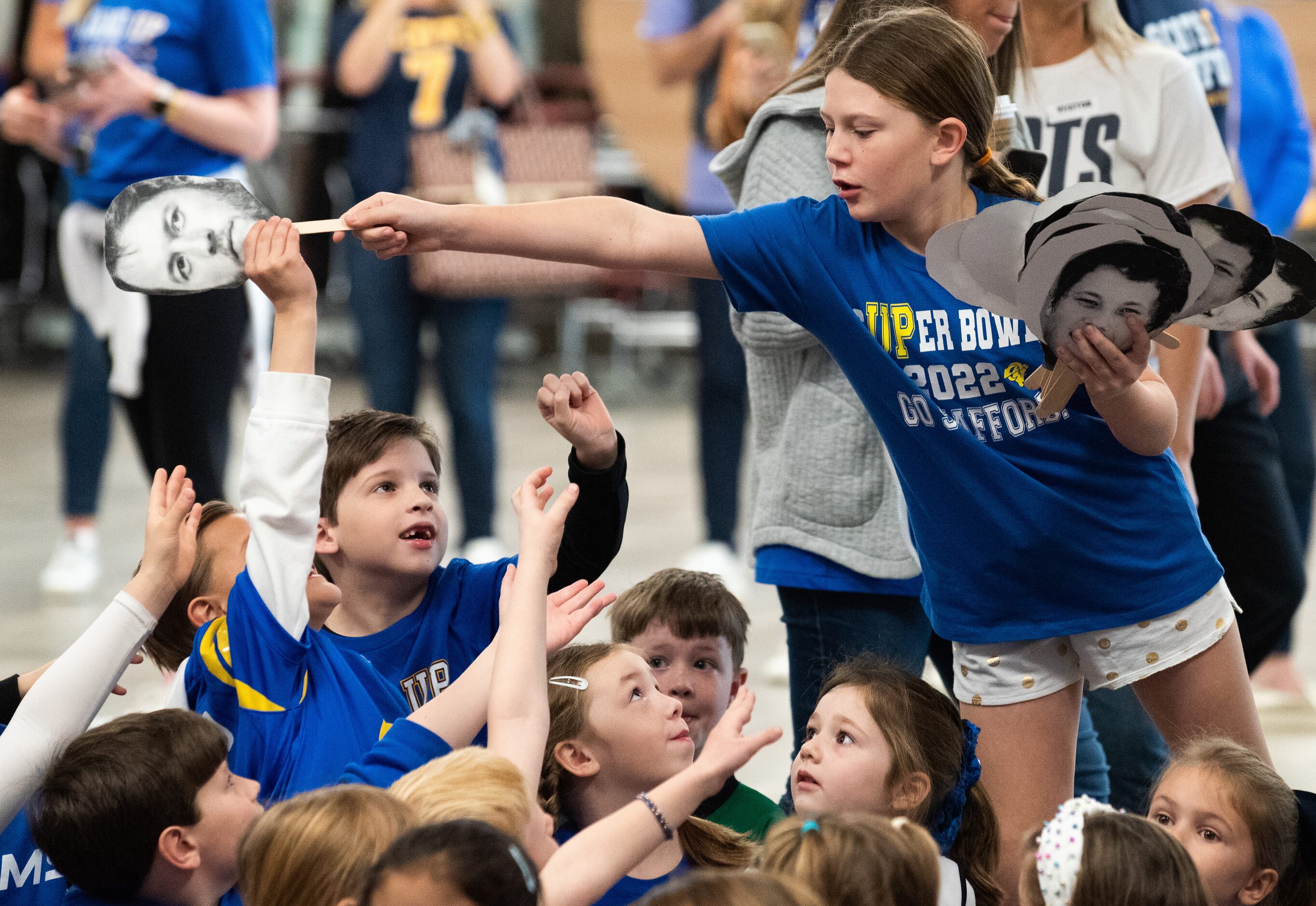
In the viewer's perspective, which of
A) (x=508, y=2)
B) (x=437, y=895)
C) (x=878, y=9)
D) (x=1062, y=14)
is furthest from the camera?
(x=508, y=2)

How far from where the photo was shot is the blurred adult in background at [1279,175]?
375 centimetres

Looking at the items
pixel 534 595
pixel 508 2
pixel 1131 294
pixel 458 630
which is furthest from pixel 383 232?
pixel 508 2

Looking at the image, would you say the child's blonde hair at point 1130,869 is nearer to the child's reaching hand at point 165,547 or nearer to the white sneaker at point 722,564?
the child's reaching hand at point 165,547

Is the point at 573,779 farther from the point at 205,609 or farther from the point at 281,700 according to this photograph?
A: the point at 205,609

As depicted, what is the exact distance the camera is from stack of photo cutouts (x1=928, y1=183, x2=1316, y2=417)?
174 cm

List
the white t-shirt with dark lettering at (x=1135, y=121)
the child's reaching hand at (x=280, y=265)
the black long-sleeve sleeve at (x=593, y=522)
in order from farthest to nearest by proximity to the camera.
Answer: the white t-shirt with dark lettering at (x=1135, y=121)
the black long-sleeve sleeve at (x=593, y=522)
the child's reaching hand at (x=280, y=265)

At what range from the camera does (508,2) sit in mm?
10602

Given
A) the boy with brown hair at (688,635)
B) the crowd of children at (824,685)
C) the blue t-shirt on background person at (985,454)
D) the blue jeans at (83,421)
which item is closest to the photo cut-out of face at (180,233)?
the crowd of children at (824,685)

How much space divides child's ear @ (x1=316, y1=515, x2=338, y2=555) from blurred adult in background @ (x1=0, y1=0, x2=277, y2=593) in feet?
4.62

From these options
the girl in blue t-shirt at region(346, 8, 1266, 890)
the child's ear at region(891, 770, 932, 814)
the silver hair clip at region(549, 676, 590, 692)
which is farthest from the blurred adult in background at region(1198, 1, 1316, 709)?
the silver hair clip at region(549, 676, 590, 692)

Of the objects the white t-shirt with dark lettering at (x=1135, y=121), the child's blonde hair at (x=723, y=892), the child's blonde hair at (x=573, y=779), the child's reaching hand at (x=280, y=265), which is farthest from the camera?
the white t-shirt with dark lettering at (x=1135, y=121)

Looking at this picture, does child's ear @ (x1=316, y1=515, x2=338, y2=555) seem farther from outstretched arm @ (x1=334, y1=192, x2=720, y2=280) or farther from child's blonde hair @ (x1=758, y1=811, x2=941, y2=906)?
child's blonde hair @ (x1=758, y1=811, x2=941, y2=906)

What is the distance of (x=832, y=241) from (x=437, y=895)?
0.97 metres

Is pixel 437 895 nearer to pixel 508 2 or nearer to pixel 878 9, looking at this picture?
pixel 878 9
